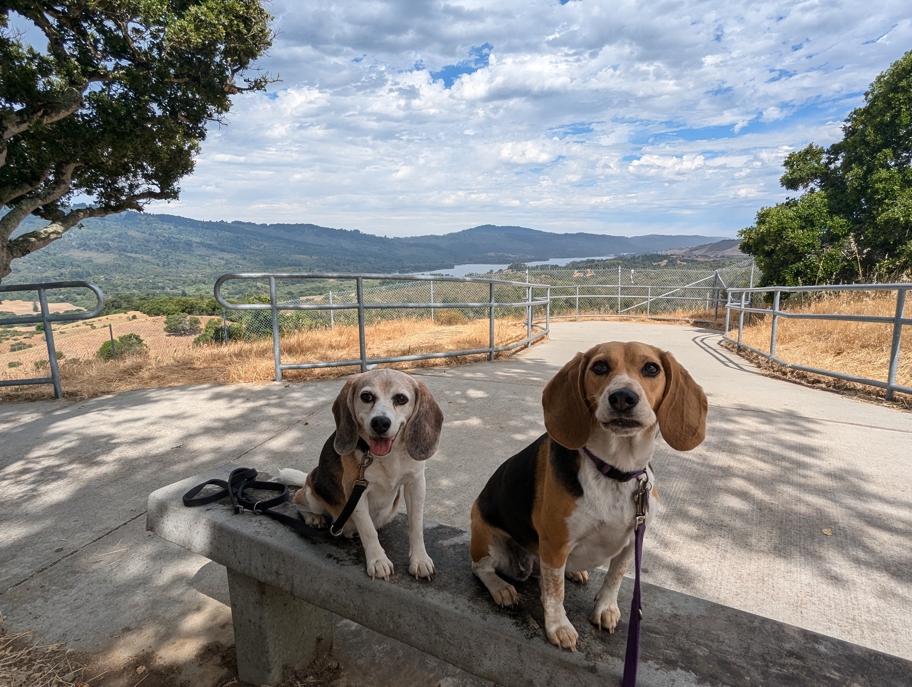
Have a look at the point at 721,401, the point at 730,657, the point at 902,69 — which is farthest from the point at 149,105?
the point at 902,69

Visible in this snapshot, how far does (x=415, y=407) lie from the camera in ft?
5.30

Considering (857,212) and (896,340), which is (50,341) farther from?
(857,212)

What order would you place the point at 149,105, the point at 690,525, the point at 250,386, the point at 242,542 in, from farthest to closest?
the point at 149,105 → the point at 250,386 → the point at 690,525 → the point at 242,542

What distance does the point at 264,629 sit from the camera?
167 cm

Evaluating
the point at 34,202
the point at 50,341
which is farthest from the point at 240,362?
the point at 34,202

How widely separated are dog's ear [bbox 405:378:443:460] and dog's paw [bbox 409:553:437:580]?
1.09 ft

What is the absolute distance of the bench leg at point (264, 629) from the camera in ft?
5.49

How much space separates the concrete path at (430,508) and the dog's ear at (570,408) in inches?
44.5

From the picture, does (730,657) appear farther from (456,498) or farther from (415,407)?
(456,498)

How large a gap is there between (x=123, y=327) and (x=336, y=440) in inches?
892

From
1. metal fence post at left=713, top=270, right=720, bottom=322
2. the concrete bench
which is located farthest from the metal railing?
the concrete bench

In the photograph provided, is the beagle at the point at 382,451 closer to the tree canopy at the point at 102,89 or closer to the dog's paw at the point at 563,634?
the dog's paw at the point at 563,634

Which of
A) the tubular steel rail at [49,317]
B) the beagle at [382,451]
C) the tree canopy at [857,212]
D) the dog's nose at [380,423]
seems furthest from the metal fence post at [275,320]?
the tree canopy at [857,212]

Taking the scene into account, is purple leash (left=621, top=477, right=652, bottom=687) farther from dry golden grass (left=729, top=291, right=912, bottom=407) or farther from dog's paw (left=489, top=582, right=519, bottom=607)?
dry golden grass (left=729, top=291, right=912, bottom=407)
